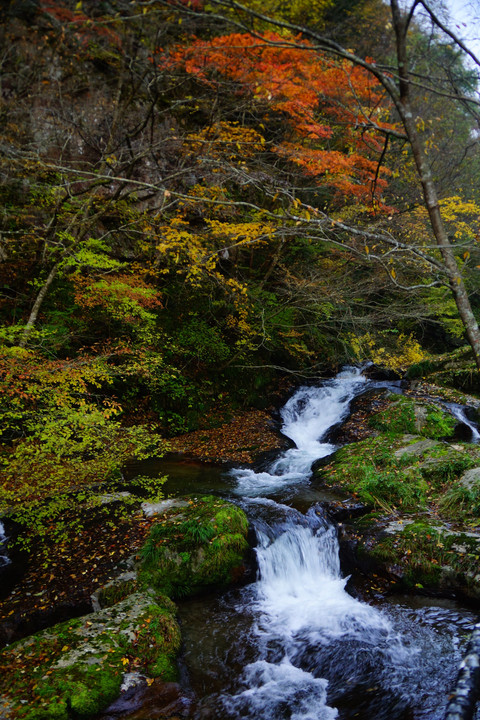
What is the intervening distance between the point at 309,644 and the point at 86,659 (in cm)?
267

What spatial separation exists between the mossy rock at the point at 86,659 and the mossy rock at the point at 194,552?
804 millimetres

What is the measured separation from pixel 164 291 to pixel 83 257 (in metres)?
4.83

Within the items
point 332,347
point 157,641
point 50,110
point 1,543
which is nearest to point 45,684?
point 157,641

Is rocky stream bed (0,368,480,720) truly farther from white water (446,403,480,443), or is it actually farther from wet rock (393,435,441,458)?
white water (446,403,480,443)

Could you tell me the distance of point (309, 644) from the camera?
4.85 metres

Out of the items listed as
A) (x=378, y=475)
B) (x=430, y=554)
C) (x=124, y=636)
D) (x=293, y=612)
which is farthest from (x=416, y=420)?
(x=124, y=636)

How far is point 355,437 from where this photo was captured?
439 inches

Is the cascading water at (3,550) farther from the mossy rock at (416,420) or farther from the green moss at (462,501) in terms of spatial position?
the mossy rock at (416,420)

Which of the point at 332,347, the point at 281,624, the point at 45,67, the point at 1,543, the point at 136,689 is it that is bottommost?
the point at 281,624

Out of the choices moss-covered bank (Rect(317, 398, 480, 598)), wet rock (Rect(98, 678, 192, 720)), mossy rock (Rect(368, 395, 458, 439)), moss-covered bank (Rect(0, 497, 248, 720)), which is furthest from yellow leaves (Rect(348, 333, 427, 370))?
wet rock (Rect(98, 678, 192, 720))

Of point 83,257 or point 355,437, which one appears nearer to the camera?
point 83,257

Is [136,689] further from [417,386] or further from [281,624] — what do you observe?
[417,386]

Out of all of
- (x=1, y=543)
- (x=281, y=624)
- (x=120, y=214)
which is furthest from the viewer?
(x=120, y=214)

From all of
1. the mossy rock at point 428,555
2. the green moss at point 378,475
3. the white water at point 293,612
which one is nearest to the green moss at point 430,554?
the mossy rock at point 428,555
